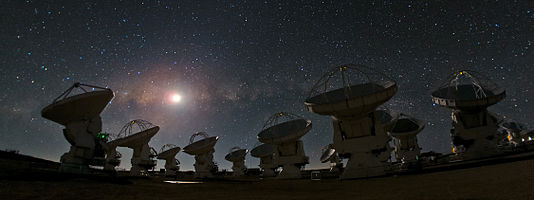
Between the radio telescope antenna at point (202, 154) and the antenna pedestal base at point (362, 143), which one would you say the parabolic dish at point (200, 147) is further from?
the antenna pedestal base at point (362, 143)

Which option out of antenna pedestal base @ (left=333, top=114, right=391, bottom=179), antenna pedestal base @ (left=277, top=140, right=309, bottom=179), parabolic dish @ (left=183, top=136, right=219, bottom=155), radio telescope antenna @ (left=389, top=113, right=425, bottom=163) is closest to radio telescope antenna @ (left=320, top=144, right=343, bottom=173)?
radio telescope antenna @ (left=389, top=113, right=425, bottom=163)

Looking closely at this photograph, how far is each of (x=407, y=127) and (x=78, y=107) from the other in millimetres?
35984

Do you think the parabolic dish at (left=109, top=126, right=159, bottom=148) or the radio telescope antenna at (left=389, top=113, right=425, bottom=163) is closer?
the parabolic dish at (left=109, top=126, right=159, bottom=148)

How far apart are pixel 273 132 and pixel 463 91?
19.5 meters

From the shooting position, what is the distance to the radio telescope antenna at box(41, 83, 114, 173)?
18.5m

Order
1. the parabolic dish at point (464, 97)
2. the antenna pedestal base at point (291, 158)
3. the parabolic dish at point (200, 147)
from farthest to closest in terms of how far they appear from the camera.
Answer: the parabolic dish at point (200, 147) → the antenna pedestal base at point (291, 158) → the parabolic dish at point (464, 97)

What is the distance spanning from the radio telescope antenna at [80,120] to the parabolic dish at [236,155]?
1311 inches

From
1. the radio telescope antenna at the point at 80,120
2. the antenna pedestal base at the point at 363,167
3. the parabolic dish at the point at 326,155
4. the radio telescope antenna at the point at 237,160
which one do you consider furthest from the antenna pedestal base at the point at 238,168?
the antenna pedestal base at the point at 363,167

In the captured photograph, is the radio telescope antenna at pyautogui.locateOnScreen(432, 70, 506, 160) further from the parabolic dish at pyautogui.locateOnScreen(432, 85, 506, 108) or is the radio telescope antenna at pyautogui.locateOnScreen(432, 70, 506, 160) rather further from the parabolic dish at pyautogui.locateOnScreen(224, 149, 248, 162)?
the parabolic dish at pyautogui.locateOnScreen(224, 149, 248, 162)

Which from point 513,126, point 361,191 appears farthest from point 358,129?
point 513,126

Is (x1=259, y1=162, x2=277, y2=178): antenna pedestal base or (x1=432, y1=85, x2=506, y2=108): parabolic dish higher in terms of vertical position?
(x1=432, y1=85, x2=506, y2=108): parabolic dish

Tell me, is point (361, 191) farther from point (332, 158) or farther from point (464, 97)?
point (332, 158)

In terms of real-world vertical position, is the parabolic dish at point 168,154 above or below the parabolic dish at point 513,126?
below

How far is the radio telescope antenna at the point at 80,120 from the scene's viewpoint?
18.5 metres
